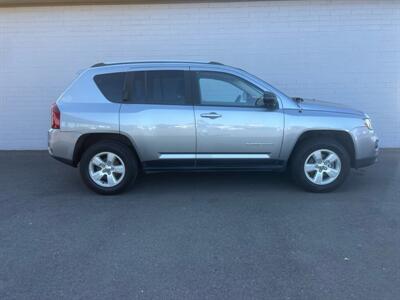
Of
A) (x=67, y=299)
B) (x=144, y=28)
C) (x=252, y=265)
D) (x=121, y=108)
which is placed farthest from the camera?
(x=144, y=28)

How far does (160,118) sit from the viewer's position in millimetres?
6918

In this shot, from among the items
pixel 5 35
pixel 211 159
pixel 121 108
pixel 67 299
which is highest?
pixel 5 35

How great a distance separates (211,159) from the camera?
7.05m

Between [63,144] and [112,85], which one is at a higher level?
[112,85]

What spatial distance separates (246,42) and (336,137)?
3635 mm

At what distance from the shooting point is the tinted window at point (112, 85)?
7.06 m

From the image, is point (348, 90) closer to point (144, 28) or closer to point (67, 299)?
point (144, 28)

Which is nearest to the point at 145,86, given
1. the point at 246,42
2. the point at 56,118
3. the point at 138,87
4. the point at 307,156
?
the point at 138,87

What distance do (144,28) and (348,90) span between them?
424 cm

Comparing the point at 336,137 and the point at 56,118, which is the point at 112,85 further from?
the point at 336,137

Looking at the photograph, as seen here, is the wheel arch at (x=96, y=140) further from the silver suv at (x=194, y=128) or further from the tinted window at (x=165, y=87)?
the tinted window at (x=165, y=87)

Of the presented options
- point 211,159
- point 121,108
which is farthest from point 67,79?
point 211,159

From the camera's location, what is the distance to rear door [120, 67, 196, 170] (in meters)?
6.91

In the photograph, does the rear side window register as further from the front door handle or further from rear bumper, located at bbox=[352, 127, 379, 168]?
rear bumper, located at bbox=[352, 127, 379, 168]
